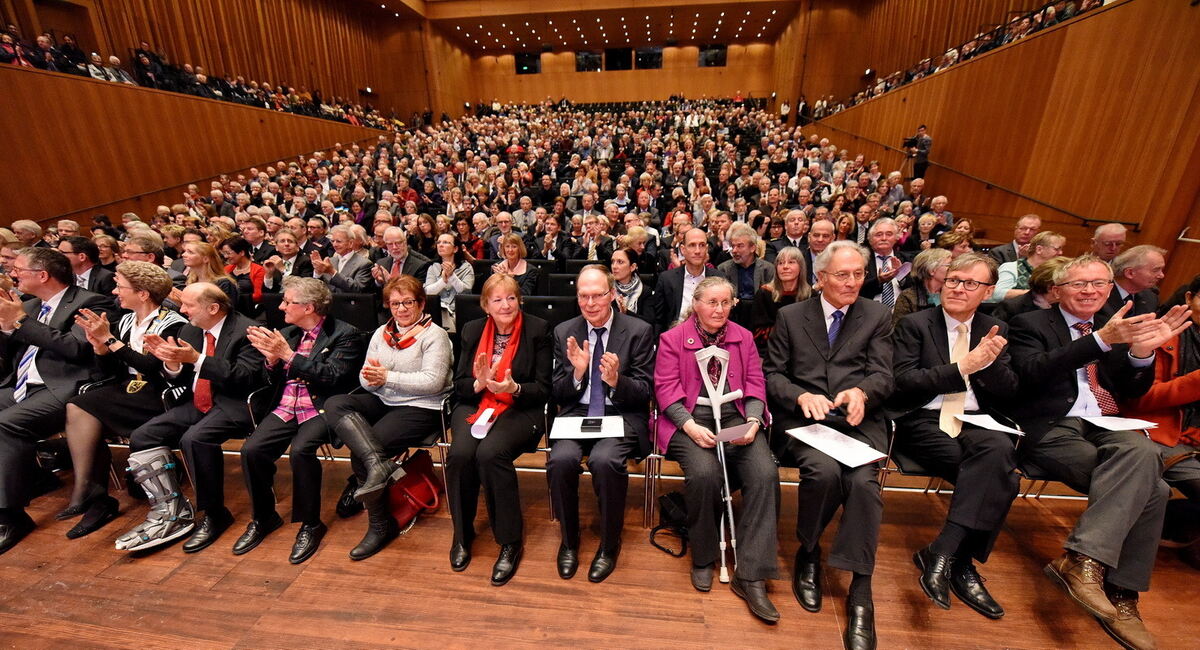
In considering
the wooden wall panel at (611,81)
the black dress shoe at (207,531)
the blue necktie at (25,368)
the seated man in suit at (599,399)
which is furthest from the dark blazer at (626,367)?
the wooden wall panel at (611,81)

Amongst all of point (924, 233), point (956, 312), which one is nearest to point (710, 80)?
point (924, 233)

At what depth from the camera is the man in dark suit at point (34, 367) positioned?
84.1 inches

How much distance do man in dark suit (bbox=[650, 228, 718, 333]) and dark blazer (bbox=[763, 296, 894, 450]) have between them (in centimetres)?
104

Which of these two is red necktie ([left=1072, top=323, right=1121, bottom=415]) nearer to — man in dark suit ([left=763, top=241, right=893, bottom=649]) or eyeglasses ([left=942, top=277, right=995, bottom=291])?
eyeglasses ([left=942, top=277, right=995, bottom=291])

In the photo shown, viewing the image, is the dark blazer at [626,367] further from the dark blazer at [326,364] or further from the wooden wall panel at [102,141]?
the wooden wall panel at [102,141]

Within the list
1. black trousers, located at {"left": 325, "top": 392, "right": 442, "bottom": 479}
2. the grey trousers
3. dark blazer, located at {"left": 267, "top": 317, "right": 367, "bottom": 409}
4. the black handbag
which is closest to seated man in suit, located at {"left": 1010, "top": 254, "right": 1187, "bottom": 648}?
the grey trousers

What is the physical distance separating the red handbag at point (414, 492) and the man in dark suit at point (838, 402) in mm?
1661

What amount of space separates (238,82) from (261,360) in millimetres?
12885

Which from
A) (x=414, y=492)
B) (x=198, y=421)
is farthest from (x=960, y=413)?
(x=198, y=421)

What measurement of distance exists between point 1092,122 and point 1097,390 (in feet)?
16.3

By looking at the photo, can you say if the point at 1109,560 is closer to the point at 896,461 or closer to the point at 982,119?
the point at 896,461

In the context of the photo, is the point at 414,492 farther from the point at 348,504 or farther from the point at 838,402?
the point at 838,402

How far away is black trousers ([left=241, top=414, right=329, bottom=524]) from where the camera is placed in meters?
2.04

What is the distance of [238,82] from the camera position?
11.2 m
